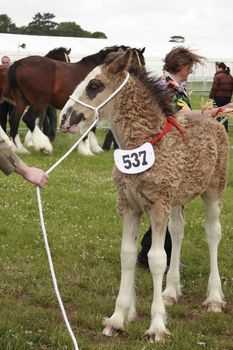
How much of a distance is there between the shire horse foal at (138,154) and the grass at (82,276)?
0.31 metres

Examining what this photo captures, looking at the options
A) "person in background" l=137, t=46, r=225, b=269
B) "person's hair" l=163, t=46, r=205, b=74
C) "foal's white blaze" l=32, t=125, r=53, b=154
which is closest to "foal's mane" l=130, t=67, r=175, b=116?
"person in background" l=137, t=46, r=225, b=269

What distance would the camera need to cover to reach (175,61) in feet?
18.7

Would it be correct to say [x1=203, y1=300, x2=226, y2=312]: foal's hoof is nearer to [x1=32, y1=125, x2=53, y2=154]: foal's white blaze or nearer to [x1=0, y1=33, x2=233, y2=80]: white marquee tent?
[x1=32, y1=125, x2=53, y2=154]: foal's white blaze

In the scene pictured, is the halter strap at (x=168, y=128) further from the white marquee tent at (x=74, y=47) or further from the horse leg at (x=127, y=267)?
the white marquee tent at (x=74, y=47)

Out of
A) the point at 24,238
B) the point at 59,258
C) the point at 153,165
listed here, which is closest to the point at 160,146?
the point at 153,165

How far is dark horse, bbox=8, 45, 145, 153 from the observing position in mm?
13334

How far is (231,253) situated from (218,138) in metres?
2.13

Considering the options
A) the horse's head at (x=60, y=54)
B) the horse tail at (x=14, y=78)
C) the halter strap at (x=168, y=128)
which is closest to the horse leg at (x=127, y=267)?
the halter strap at (x=168, y=128)

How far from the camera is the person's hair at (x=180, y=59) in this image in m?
5.70

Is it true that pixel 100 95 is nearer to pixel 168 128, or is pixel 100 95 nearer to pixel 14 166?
pixel 168 128

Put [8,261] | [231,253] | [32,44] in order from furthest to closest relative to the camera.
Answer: [32,44] → [231,253] → [8,261]

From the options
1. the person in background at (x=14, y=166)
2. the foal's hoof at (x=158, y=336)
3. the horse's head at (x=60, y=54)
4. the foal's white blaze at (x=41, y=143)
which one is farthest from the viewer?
the horse's head at (x=60, y=54)

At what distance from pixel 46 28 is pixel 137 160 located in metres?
103

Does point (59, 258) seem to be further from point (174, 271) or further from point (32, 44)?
point (32, 44)
